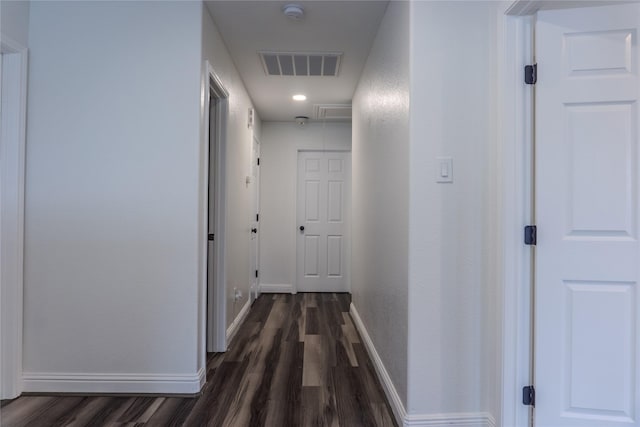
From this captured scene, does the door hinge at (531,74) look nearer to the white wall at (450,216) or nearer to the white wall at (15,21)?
the white wall at (450,216)

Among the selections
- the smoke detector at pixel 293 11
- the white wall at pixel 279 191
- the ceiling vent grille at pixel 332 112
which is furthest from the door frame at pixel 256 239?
the smoke detector at pixel 293 11

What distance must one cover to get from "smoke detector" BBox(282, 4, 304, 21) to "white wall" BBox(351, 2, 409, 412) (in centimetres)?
54

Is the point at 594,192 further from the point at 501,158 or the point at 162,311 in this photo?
the point at 162,311

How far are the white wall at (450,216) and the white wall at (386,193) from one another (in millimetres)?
69

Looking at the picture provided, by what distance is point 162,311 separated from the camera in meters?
2.07

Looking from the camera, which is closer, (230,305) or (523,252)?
(523,252)

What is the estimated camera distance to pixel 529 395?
5.22 ft

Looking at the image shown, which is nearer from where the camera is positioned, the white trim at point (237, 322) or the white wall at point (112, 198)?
the white wall at point (112, 198)

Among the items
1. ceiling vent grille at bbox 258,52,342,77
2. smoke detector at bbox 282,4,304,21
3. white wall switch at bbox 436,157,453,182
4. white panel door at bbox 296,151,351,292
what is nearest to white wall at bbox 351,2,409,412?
white wall switch at bbox 436,157,453,182

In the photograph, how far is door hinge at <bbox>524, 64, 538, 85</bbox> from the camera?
1577 millimetres

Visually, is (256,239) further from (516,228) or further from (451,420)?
(516,228)

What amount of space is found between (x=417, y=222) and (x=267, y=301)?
3.06 meters

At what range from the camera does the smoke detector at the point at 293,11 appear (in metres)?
2.20

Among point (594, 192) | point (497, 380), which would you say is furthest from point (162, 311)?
point (594, 192)
